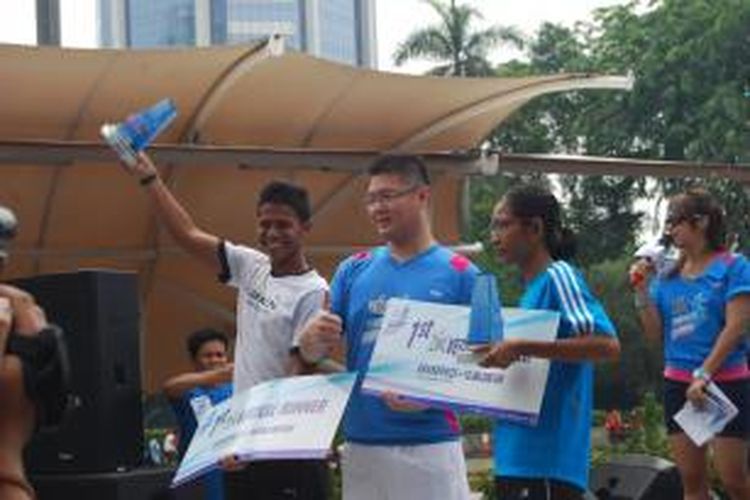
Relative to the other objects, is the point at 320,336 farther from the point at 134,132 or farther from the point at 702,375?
the point at 702,375

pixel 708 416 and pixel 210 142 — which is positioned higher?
pixel 210 142

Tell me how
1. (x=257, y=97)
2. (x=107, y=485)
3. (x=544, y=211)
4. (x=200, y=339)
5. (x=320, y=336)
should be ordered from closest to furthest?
(x=320, y=336) → (x=544, y=211) → (x=107, y=485) → (x=200, y=339) → (x=257, y=97)

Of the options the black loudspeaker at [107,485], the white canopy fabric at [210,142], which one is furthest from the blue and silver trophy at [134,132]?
the white canopy fabric at [210,142]

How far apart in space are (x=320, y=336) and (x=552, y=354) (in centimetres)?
73

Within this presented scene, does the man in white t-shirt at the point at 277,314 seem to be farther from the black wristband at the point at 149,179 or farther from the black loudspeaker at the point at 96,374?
the black loudspeaker at the point at 96,374

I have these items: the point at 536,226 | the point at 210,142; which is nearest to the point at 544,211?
the point at 536,226

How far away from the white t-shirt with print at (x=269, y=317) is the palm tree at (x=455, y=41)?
41.3 m

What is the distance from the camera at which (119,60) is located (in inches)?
329

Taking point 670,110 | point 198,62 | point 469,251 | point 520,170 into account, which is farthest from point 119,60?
point 670,110

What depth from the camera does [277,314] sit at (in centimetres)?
493

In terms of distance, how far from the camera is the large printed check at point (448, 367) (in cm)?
436

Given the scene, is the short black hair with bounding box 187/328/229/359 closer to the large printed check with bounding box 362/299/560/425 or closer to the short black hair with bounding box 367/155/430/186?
the short black hair with bounding box 367/155/430/186

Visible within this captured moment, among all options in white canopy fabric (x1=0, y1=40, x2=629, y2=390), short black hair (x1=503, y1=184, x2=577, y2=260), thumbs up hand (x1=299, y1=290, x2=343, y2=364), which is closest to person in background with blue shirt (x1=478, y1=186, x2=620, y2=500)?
short black hair (x1=503, y1=184, x2=577, y2=260)

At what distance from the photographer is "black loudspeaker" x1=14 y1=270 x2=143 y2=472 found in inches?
219
